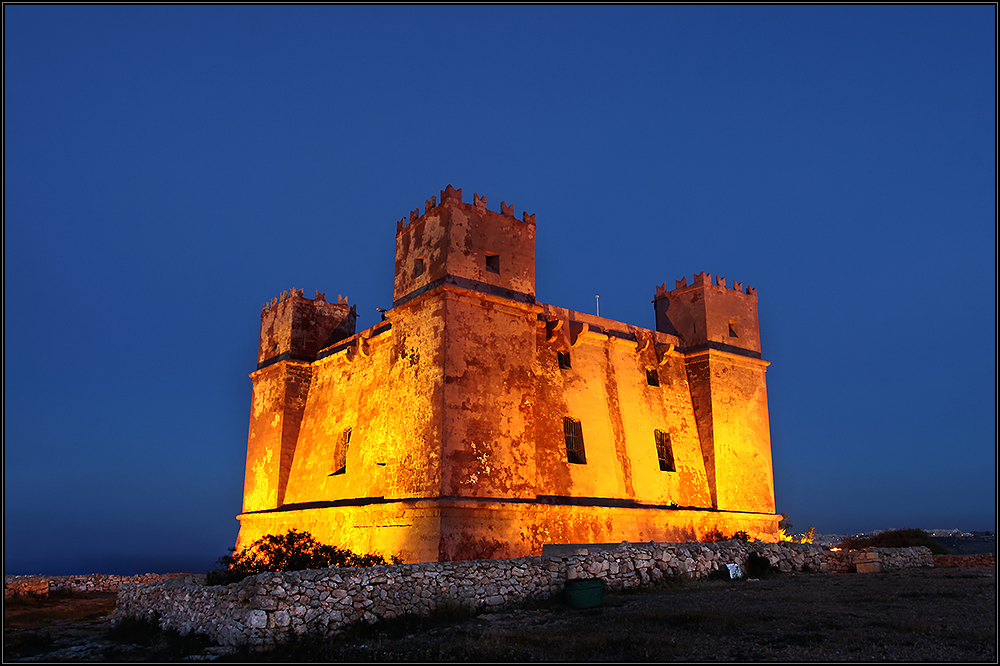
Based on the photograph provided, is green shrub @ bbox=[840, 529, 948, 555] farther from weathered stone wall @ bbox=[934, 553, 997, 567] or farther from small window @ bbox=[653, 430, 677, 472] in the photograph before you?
small window @ bbox=[653, 430, 677, 472]

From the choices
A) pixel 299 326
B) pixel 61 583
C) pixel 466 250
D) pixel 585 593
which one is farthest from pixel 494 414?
pixel 61 583

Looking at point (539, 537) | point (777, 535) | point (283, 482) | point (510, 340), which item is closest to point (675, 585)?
point (539, 537)

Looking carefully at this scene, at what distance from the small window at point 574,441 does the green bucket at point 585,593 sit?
24.2ft

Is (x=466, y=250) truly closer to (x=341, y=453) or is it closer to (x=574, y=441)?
(x=574, y=441)

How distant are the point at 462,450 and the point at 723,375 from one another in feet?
35.3

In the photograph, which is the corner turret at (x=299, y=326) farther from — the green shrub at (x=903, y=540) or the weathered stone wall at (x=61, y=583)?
the green shrub at (x=903, y=540)

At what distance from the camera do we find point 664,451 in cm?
2319

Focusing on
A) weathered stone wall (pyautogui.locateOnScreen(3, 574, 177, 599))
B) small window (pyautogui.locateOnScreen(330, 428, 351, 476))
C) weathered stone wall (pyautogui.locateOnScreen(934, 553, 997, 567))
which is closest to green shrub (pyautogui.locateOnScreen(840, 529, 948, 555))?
weathered stone wall (pyautogui.locateOnScreen(934, 553, 997, 567))

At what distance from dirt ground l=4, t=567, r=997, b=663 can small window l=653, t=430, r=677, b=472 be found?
24.6 feet

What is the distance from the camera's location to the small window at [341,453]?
22.4m

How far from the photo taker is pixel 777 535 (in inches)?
931

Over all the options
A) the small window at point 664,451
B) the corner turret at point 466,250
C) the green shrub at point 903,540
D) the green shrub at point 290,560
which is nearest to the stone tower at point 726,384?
the small window at point 664,451

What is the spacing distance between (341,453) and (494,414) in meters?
6.50

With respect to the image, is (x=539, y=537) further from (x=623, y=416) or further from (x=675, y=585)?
(x=623, y=416)
